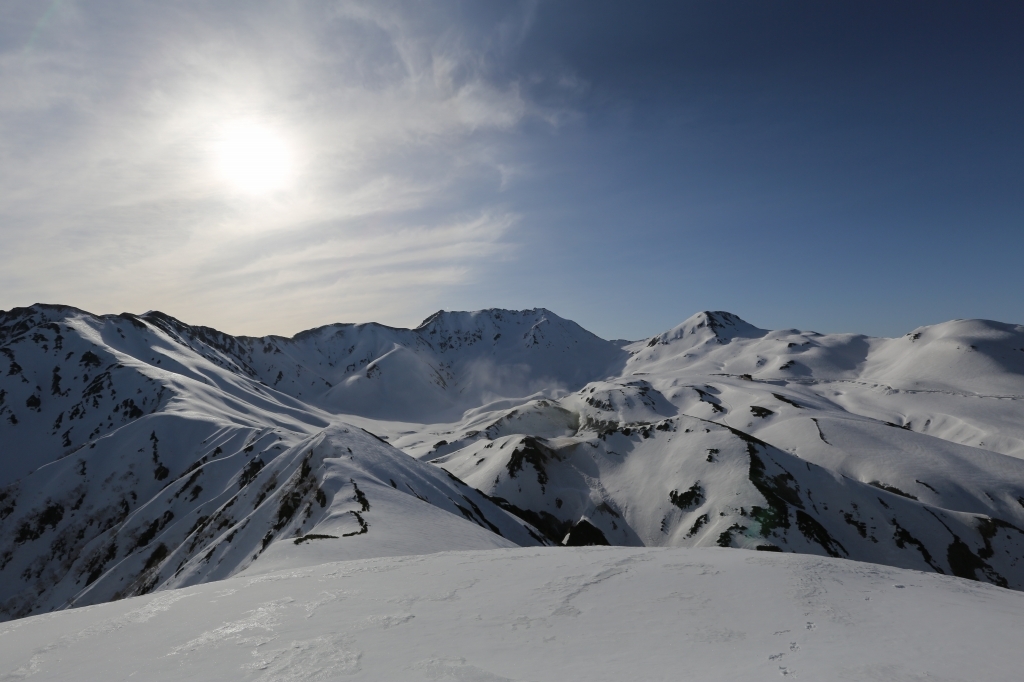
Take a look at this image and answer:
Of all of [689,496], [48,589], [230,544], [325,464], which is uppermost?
[325,464]

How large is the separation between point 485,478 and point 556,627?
258 feet

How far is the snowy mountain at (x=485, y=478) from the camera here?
156ft

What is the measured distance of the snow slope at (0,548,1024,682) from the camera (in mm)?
9805

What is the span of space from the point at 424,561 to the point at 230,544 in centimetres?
3461

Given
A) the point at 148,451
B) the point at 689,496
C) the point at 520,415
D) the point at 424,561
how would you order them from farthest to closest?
1. the point at 520,415
2. the point at 148,451
3. the point at 689,496
4. the point at 424,561

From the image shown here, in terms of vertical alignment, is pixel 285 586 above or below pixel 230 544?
above

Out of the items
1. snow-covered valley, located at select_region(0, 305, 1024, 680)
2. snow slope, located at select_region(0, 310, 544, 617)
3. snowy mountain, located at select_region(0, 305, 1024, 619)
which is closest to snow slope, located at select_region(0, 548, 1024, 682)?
snow-covered valley, located at select_region(0, 305, 1024, 680)

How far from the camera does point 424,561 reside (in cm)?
2031

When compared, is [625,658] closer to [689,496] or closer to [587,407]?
[689,496]

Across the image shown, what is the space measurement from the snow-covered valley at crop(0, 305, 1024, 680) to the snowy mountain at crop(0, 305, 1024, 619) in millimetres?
477

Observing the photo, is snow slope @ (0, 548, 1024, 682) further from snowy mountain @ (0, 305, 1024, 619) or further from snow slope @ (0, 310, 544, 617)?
snow slope @ (0, 310, 544, 617)

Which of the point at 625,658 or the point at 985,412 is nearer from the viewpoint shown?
the point at 625,658

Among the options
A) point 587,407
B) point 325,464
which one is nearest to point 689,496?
point 325,464

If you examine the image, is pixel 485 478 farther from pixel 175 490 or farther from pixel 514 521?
pixel 175 490
